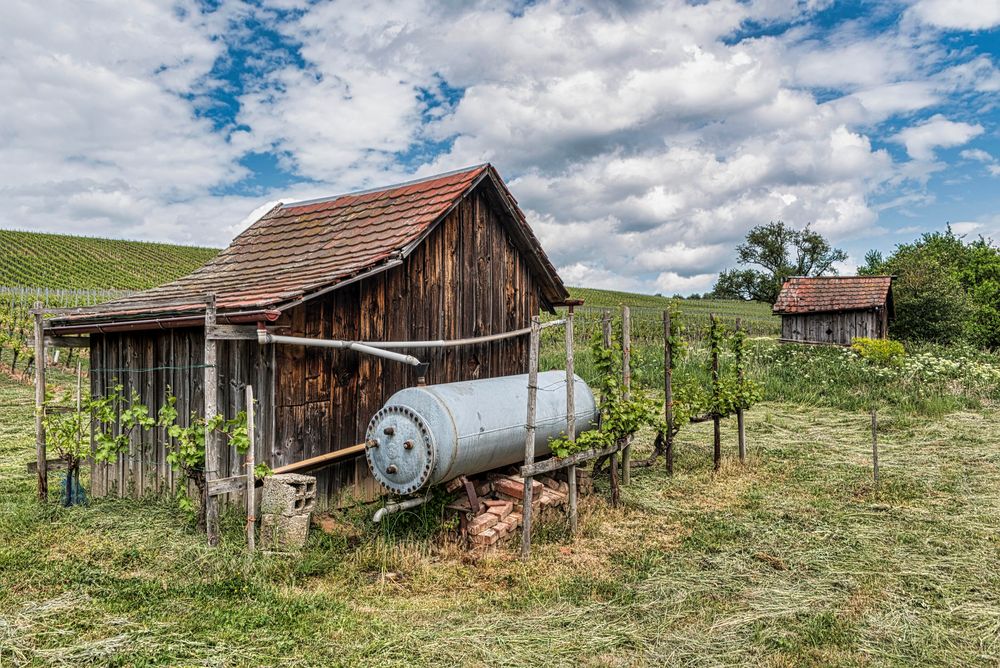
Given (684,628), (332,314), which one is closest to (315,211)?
(332,314)

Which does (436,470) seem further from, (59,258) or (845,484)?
(59,258)

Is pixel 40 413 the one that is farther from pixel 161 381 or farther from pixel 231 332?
pixel 231 332

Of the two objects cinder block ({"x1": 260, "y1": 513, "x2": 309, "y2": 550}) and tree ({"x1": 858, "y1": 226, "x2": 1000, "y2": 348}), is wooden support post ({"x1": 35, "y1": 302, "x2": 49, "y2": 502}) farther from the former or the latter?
tree ({"x1": 858, "y1": 226, "x2": 1000, "y2": 348})

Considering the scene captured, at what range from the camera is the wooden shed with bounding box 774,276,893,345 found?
2677cm

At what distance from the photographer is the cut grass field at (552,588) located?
4.98 metres

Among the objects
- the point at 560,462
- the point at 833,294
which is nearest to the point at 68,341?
the point at 560,462

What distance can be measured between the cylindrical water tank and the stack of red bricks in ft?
1.02

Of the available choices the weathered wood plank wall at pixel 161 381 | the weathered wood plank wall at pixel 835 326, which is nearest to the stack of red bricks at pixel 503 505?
the weathered wood plank wall at pixel 161 381

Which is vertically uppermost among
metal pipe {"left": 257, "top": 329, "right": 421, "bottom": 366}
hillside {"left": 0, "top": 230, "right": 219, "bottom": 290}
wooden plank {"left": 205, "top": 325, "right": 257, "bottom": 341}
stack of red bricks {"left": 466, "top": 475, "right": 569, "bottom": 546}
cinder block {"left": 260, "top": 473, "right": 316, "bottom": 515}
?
hillside {"left": 0, "top": 230, "right": 219, "bottom": 290}

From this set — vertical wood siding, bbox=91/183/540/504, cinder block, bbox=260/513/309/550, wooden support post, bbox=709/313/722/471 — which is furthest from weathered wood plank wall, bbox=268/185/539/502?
wooden support post, bbox=709/313/722/471

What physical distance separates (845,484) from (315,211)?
9639mm

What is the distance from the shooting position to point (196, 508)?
7699 mm

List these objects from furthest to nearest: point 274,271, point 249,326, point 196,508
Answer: point 274,271 → point 196,508 → point 249,326

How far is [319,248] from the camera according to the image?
32.5 feet
